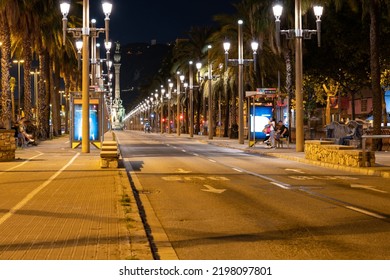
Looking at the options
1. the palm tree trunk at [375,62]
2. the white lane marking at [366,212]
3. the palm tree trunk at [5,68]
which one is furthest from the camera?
the palm tree trunk at [5,68]

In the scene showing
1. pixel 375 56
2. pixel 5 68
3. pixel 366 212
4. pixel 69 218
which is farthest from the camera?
pixel 5 68

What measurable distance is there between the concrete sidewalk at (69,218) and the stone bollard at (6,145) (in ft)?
23.7

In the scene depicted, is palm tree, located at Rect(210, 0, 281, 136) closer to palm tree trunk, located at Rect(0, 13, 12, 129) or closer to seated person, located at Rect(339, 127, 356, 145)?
palm tree trunk, located at Rect(0, 13, 12, 129)

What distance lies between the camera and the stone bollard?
28.9m

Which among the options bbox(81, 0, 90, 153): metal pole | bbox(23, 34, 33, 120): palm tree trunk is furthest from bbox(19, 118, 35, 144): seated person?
bbox(81, 0, 90, 153): metal pole

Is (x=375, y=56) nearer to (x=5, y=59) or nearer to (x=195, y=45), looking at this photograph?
(x=5, y=59)

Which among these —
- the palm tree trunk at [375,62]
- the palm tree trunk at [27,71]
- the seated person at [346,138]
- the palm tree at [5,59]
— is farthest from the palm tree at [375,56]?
the palm tree trunk at [27,71]

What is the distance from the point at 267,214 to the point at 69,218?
370 cm

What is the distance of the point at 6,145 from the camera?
29281mm

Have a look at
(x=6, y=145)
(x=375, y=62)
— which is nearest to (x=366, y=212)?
(x=6, y=145)

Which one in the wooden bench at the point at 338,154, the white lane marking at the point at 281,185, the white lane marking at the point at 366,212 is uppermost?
the wooden bench at the point at 338,154

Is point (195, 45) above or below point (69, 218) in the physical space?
above

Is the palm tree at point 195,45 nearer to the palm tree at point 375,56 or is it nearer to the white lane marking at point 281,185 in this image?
the palm tree at point 375,56

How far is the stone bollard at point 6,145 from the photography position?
28922mm
